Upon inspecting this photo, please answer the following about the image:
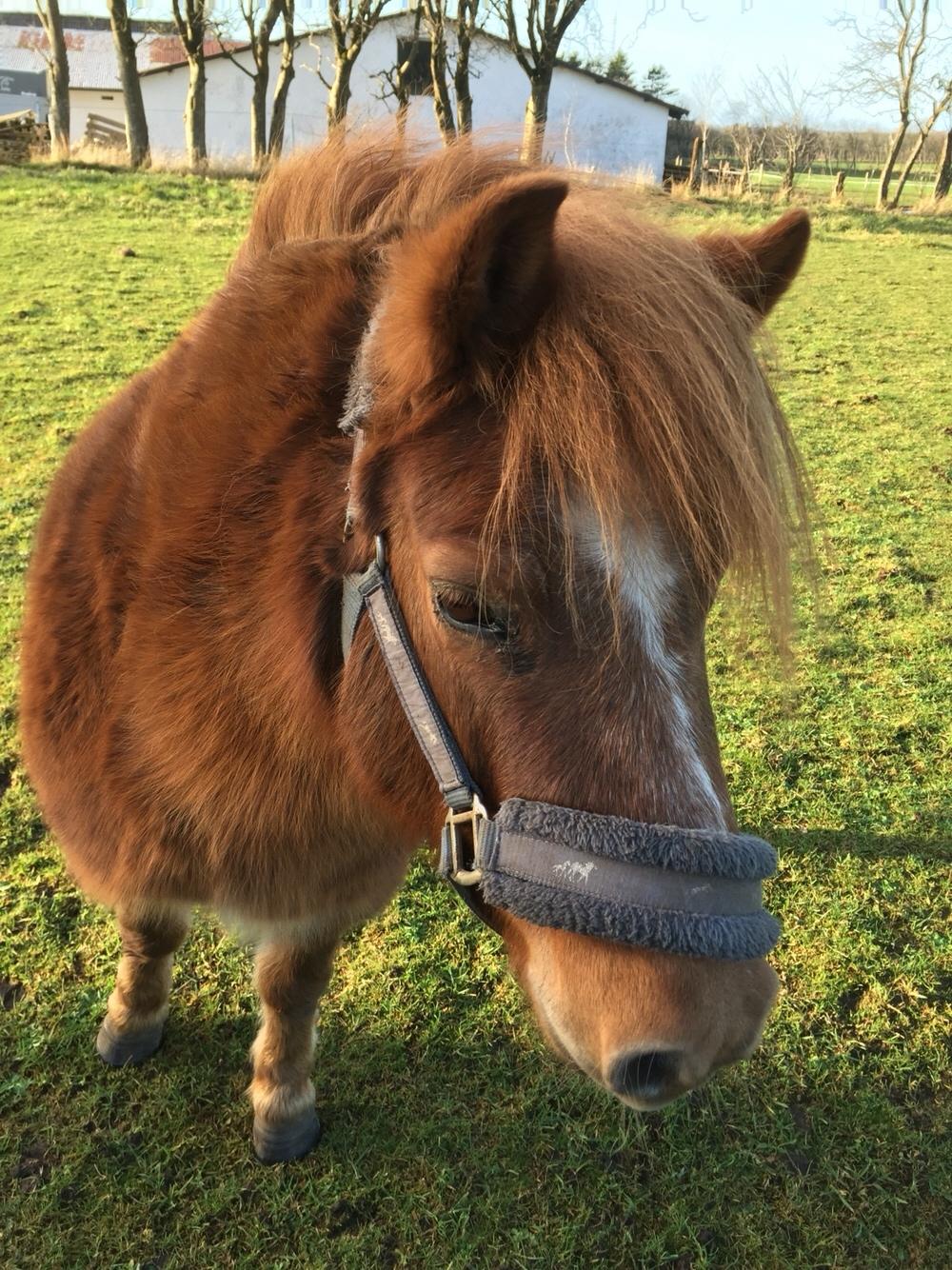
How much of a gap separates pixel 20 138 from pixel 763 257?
2325 centimetres

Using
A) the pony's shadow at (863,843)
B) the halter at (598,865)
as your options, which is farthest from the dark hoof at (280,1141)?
the pony's shadow at (863,843)

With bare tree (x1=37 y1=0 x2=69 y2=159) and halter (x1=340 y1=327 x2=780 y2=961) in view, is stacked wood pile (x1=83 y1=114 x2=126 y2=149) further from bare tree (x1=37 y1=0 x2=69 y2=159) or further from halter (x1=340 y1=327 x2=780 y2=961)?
halter (x1=340 y1=327 x2=780 y2=961)

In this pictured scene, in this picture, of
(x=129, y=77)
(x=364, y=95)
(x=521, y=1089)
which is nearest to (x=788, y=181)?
(x=129, y=77)

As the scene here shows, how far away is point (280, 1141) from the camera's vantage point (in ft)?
7.39

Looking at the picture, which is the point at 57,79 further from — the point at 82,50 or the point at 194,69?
the point at 82,50

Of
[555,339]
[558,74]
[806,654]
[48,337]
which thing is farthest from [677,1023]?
[558,74]

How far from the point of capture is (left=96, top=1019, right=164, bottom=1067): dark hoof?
2455 mm

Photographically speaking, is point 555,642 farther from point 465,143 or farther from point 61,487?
point 61,487

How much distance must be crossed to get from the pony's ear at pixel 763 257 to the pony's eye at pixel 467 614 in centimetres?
77

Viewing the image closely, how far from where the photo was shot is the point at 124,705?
1.75 metres

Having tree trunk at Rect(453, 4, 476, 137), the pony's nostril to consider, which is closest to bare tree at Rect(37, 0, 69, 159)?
tree trunk at Rect(453, 4, 476, 137)

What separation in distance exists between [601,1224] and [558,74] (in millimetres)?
38705

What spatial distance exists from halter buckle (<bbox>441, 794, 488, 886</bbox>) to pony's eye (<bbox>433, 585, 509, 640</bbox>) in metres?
0.28

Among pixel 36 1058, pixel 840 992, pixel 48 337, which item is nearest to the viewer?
pixel 36 1058
